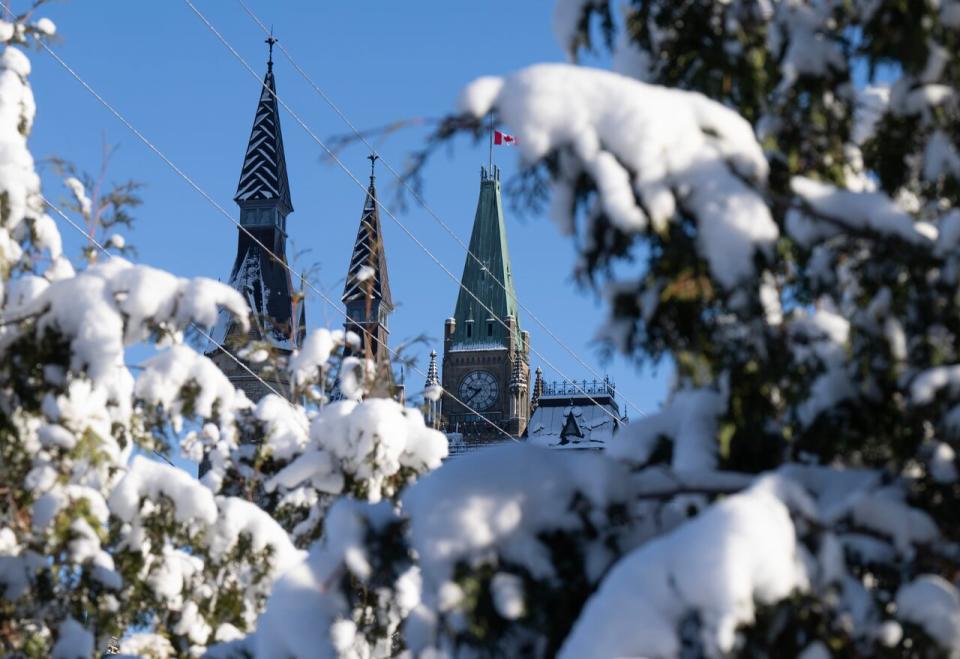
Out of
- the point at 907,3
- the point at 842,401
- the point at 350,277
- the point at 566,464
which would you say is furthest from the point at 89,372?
the point at 350,277

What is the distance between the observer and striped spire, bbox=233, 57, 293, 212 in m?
95.1

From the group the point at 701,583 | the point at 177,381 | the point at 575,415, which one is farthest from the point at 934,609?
the point at 575,415

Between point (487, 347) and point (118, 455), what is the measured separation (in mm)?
100303

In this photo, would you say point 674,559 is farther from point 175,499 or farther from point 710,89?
point 175,499

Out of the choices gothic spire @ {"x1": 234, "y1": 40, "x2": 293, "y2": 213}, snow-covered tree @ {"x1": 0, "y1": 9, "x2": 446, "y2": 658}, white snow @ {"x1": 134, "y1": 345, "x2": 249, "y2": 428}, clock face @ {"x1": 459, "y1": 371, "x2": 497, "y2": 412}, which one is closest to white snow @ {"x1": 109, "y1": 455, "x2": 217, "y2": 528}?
snow-covered tree @ {"x1": 0, "y1": 9, "x2": 446, "y2": 658}

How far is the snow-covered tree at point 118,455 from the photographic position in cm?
691

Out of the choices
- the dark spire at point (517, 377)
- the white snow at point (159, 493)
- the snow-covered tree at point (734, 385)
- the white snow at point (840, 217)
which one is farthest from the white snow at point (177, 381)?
the dark spire at point (517, 377)

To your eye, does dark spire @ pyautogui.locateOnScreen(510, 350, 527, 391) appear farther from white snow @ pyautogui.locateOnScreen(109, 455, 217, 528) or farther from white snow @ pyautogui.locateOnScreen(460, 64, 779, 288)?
white snow @ pyautogui.locateOnScreen(460, 64, 779, 288)

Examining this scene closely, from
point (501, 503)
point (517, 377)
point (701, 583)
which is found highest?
point (501, 503)

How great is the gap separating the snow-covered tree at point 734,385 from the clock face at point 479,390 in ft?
334

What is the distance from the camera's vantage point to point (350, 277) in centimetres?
1171

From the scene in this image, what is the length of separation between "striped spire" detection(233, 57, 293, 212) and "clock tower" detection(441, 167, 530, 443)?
14.4 meters

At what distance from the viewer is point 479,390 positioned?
107625 mm

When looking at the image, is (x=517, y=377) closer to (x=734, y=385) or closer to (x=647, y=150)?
(x=734, y=385)
